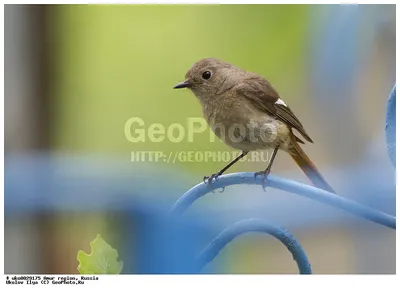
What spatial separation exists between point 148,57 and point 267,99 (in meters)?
0.44

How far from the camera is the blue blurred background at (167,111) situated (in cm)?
227

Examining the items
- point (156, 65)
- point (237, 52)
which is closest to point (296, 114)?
point (237, 52)

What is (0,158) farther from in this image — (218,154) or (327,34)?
(327,34)

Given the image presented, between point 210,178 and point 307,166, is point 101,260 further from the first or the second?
point 307,166

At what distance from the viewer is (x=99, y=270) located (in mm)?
2316

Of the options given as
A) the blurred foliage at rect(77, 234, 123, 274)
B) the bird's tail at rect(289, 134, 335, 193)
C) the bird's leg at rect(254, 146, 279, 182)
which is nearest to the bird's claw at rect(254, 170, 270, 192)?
the bird's leg at rect(254, 146, 279, 182)

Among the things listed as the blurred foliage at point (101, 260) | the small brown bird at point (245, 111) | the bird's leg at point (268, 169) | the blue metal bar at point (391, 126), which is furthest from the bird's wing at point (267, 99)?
the blurred foliage at point (101, 260)

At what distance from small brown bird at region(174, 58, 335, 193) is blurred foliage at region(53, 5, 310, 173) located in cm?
5

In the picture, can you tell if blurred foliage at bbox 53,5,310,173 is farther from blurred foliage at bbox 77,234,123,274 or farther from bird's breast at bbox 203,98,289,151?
blurred foliage at bbox 77,234,123,274

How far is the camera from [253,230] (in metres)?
2.12
